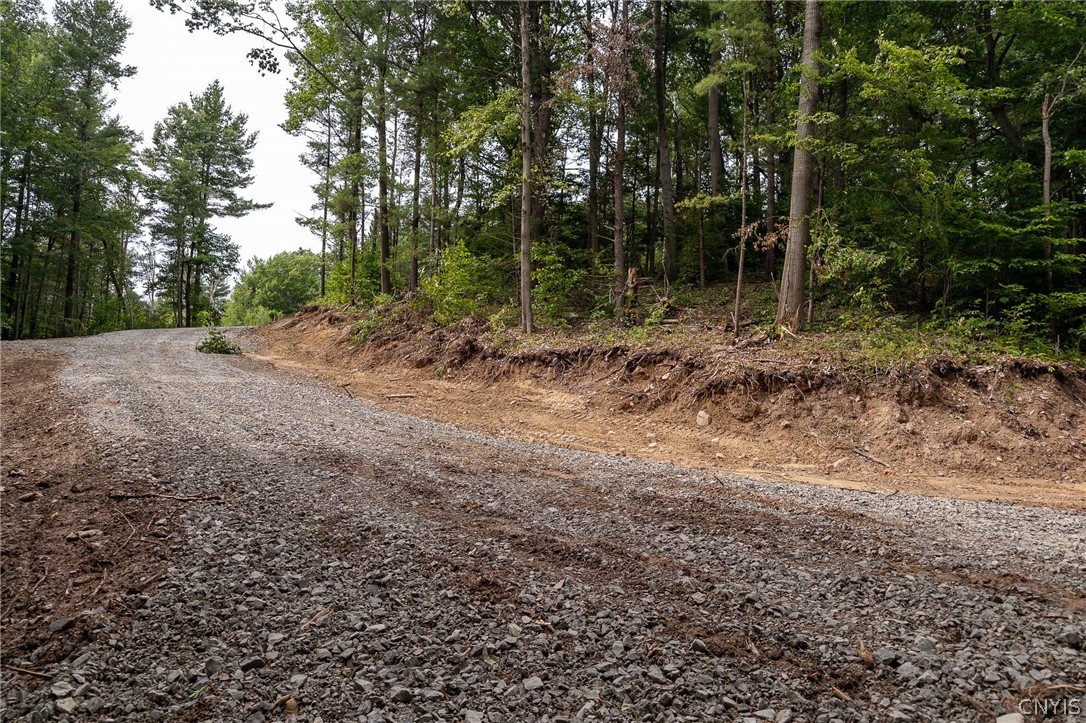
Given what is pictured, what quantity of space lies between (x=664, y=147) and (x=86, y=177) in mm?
25721

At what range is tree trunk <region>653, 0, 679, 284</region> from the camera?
1556 cm

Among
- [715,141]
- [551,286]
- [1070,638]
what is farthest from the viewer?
[715,141]

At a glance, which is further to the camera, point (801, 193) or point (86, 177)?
point (86, 177)

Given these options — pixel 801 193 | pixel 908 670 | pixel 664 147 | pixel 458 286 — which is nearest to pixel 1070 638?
pixel 908 670

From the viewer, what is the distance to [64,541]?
2971 mm

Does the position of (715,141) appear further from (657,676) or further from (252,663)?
(252,663)

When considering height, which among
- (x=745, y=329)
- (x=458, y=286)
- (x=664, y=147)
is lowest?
(x=745, y=329)

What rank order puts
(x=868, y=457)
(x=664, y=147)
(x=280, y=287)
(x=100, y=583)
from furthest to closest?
(x=280, y=287)
(x=664, y=147)
(x=868, y=457)
(x=100, y=583)

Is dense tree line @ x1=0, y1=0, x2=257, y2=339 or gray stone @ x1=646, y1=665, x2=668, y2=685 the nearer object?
gray stone @ x1=646, y1=665, x2=668, y2=685

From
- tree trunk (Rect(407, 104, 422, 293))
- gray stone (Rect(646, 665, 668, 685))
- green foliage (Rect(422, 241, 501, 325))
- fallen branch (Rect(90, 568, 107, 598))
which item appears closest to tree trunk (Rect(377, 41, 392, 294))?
tree trunk (Rect(407, 104, 422, 293))

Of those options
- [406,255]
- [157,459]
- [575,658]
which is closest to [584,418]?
[157,459]

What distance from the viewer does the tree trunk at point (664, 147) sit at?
15.6 metres

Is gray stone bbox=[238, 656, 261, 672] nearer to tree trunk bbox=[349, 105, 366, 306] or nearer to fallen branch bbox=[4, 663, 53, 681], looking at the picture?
fallen branch bbox=[4, 663, 53, 681]

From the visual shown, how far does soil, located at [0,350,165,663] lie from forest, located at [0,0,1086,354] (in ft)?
30.4
